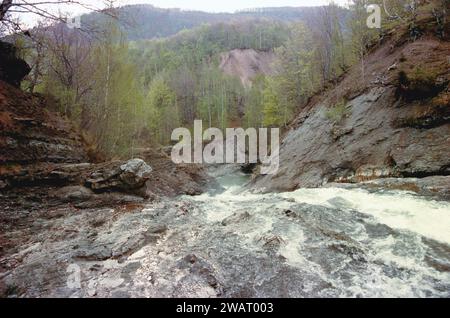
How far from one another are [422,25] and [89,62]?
49.3 ft

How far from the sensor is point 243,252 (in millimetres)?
5059

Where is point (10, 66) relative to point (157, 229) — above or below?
above

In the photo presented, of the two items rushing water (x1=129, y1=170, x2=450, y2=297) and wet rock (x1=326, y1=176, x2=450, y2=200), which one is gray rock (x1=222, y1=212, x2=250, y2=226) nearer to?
rushing water (x1=129, y1=170, x2=450, y2=297)

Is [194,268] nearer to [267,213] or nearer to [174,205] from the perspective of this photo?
[267,213]

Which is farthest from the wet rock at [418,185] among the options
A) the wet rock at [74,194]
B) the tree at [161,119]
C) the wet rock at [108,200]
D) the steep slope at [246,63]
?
the steep slope at [246,63]

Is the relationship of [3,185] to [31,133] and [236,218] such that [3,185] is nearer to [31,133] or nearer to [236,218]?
[31,133]

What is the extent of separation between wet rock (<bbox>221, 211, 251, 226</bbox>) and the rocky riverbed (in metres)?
0.02

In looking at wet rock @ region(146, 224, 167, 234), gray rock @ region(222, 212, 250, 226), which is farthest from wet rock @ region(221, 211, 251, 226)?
wet rock @ region(146, 224, 167, 234)

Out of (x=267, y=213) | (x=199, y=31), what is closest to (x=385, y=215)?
(x=267, y=213)

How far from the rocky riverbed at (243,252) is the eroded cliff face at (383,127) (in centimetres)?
221

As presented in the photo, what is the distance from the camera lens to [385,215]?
→ 246 inches

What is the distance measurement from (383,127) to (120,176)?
9268 millimetres

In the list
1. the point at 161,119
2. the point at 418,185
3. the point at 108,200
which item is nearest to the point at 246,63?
the point at 161,119

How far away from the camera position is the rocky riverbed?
3.95 meters
